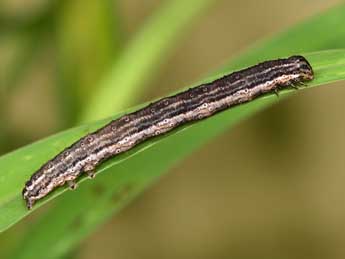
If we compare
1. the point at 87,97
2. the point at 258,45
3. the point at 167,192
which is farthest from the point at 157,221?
the point at 258,45

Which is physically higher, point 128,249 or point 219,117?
point 128,249

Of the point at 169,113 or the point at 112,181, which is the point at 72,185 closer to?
the point at 112,181

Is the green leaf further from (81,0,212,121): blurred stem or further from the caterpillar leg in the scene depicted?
(81,0,212,121): blurred stem

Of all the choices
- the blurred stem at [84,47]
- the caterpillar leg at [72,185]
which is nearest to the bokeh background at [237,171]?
the blurred stem at [84,47]

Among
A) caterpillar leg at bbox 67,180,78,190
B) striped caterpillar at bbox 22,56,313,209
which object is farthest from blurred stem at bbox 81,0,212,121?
caterpillar leg at bbox 67,180,78,190

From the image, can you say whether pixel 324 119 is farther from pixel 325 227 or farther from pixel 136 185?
pixel 136 185

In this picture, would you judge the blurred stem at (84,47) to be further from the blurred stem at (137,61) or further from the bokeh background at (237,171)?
the bokeh background at (237,171)

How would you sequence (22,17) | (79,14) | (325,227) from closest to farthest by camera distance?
(79,14) → (22,17) → (325,227)
